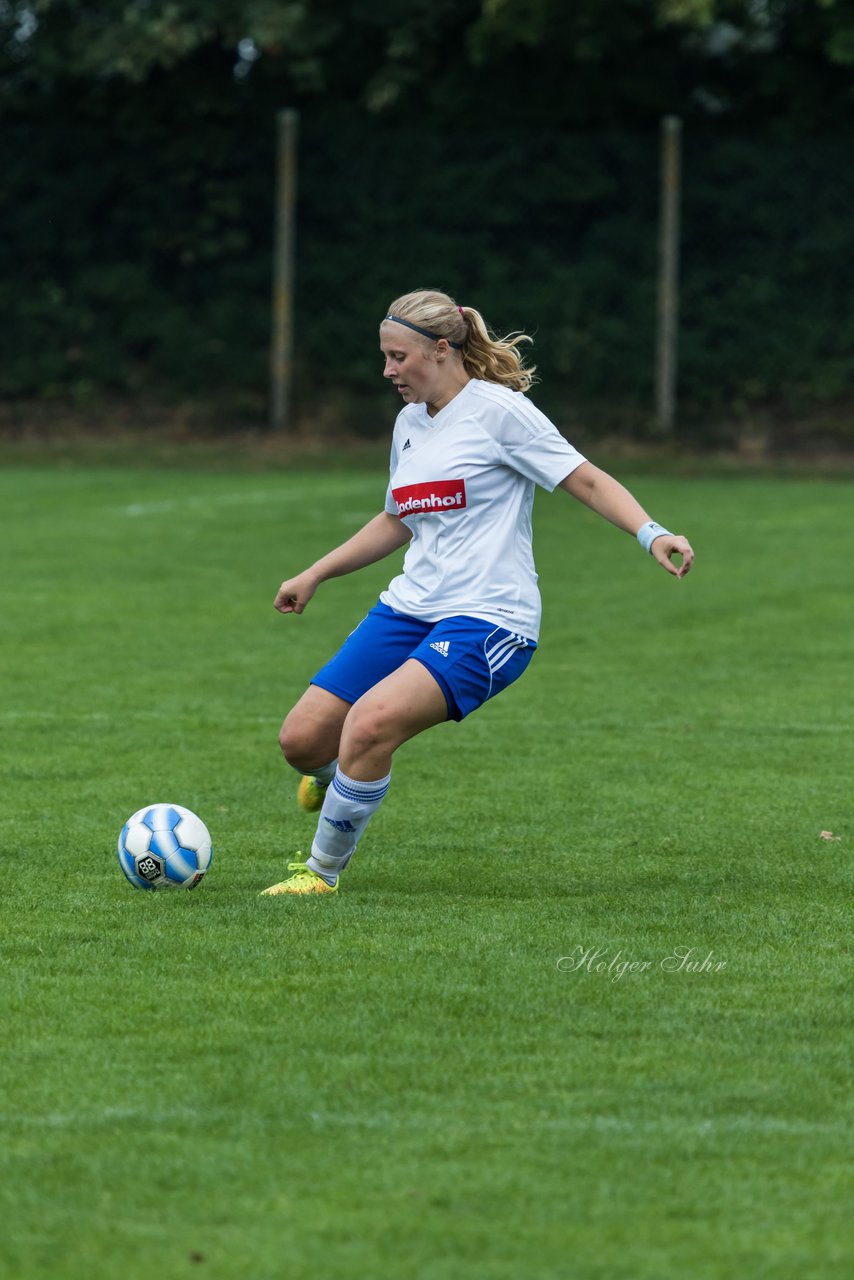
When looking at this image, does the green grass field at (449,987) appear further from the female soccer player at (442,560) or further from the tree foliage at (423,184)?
the tree foliage at (423,184)

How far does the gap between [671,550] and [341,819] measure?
1.24m

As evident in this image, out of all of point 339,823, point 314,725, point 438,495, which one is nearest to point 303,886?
point 339,823

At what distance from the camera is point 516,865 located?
6496mm

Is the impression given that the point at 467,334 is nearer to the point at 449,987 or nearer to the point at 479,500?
the point at 479,500

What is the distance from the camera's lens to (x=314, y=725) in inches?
248

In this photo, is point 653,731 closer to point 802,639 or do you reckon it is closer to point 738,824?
point 738,824

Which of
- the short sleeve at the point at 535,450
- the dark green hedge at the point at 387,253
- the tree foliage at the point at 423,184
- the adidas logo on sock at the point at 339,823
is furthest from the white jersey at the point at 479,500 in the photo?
the tree foliage at the point at 423,184

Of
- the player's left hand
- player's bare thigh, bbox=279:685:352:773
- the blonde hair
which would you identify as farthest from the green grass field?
the blonde hair

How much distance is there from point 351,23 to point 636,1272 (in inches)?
930

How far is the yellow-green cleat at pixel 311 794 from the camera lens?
22.1 ft

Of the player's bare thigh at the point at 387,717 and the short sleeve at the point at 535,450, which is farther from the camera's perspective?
the short sleeve at the point at 535,450

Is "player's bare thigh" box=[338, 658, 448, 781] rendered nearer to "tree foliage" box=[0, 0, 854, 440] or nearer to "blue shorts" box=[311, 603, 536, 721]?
"blue shorts" box=[311, 603, 536, 721]

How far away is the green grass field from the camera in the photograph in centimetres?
357

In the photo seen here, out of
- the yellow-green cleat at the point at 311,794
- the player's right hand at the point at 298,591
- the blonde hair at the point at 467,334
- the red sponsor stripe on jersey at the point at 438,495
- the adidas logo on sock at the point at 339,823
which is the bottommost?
the yellow-green cleat at the point at 311,794
